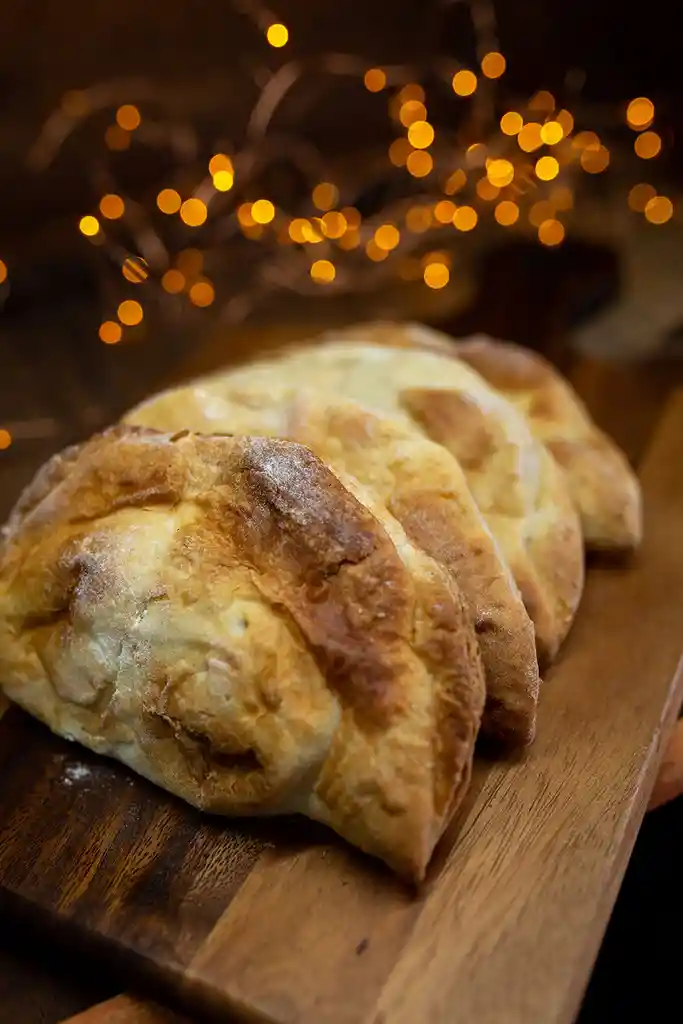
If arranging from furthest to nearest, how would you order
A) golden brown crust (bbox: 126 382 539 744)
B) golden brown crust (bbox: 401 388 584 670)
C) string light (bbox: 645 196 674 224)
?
string light (bbox: 645 196 674 224) → golden brown crust (bbox: 401 388 584 670) → golden brown crust (bbox: 126 382 539 744)

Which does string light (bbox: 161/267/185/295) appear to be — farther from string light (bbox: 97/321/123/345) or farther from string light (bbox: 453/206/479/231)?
string light (bbox: 453/206/479/231)

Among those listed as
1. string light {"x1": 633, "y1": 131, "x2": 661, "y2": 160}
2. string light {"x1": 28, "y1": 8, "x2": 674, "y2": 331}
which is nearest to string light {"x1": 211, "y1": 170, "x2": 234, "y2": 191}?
string light {"x1": 28, "y1": 8, "x2": 674, "y2": 331}

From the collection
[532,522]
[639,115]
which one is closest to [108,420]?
[532,522]

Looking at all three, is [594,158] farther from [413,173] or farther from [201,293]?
[201,293]

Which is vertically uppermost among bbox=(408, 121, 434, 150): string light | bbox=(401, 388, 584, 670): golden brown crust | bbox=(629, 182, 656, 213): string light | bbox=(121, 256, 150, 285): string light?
bbox=(408, 121, 434, 150): string light

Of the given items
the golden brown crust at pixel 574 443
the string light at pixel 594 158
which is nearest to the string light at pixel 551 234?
the string light at pixel 594 158

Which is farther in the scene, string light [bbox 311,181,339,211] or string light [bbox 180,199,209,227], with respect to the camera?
string light [bbox 311,181,339,211]

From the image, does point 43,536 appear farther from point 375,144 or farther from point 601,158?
point 375,144

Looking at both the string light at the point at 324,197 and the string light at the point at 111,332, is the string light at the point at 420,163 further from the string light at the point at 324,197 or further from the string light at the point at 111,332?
the string light at the point at 111,332
